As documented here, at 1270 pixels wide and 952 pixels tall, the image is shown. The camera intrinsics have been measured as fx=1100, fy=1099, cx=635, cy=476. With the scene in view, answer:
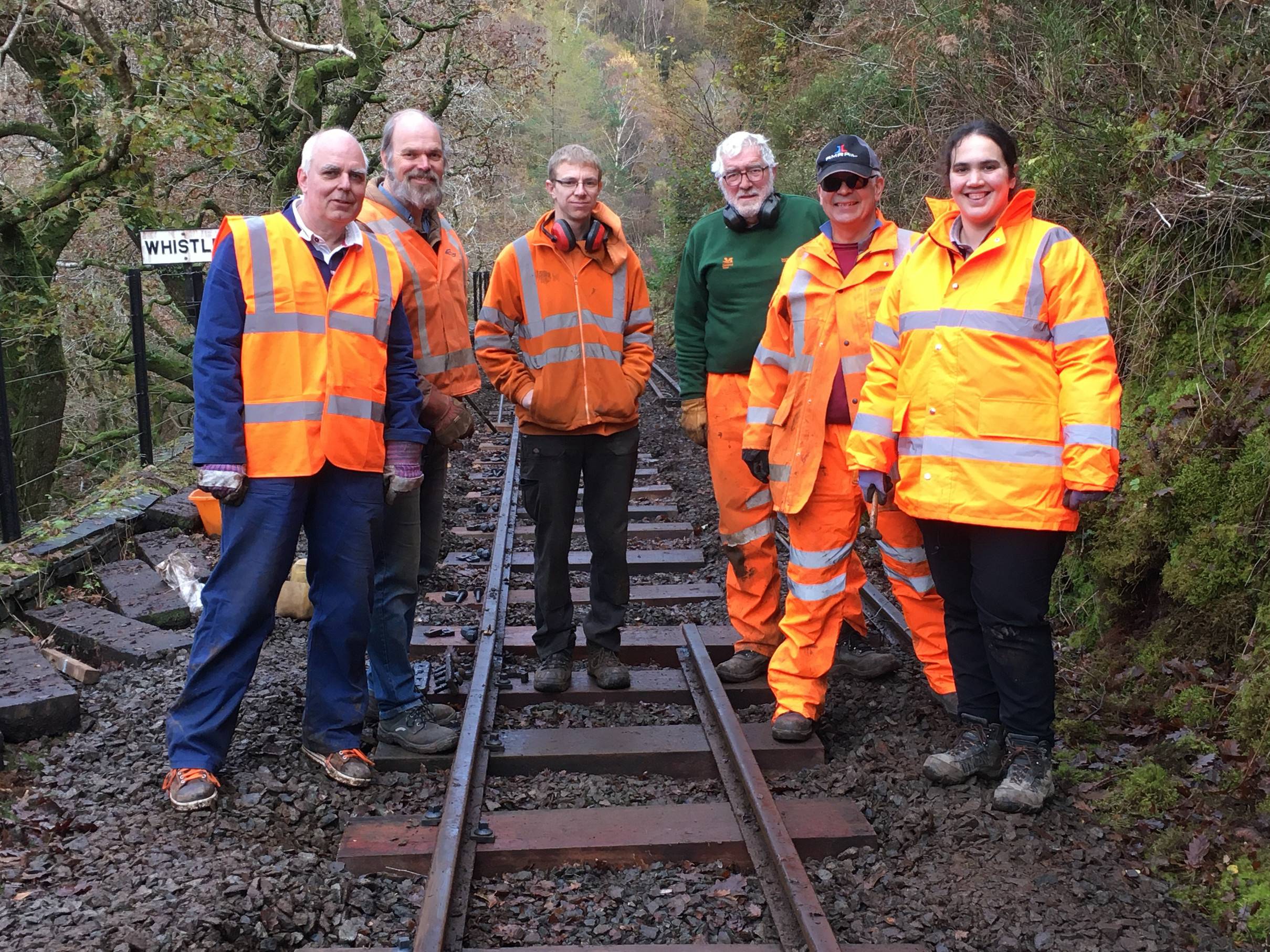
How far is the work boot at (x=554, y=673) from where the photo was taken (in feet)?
15.7

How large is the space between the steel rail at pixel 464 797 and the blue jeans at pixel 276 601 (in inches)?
18.5

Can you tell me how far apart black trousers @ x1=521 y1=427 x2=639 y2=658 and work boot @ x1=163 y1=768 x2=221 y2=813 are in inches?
62.3

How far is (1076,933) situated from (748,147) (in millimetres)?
3130

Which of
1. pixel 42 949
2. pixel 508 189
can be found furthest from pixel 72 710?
pixel 508 189

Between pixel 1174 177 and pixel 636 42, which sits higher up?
pixel 636 42

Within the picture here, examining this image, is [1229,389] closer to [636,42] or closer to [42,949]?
[42,949]

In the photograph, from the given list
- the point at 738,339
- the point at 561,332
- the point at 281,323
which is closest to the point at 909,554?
the point at 738,339

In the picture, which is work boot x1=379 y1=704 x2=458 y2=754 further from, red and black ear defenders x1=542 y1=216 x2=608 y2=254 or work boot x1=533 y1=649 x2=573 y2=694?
red and black ear defenders x1=542 y1=216 x2=608 y2=254

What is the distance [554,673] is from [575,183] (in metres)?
2.07

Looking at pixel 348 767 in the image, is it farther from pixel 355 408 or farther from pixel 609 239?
pixel 609 239

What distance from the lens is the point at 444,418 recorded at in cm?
432

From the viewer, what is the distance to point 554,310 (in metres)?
4.62

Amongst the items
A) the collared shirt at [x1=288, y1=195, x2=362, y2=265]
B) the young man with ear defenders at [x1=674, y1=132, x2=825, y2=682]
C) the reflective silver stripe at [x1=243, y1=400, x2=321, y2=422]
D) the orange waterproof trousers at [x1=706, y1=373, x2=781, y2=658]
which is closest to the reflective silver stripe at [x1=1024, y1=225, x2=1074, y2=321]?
the young man with ear defenders at [x1=674, y1=132, x2=825, y2=682]

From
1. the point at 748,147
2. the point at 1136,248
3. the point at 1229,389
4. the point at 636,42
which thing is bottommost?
the point at 1229,389
